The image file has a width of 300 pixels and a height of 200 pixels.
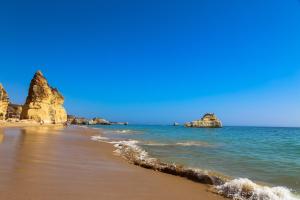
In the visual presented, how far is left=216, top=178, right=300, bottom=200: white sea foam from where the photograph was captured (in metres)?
6.99

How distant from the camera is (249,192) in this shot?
7.19 m

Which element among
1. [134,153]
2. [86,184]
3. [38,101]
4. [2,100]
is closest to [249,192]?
[86,184]

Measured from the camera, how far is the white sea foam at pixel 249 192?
6.99 m

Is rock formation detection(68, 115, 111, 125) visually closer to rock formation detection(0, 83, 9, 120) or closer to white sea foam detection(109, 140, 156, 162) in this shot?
rock formation detection(0, 83, 9, 120)

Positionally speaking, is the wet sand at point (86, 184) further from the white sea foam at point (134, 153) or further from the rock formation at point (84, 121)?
the rock formation at point (84, 121)

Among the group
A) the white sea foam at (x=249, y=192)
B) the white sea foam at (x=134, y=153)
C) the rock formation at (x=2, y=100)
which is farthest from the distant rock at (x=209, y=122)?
the white sea foam at (x=249, y=192)

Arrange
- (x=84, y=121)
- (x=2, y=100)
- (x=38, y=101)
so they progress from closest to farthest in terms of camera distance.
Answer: (x=2, y=100)
(x=38, y=101)
(x=84, y=121)

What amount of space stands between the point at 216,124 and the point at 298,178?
119 m

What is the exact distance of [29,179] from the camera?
6.95 metres

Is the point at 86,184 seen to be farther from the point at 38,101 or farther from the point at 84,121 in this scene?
the point at 84,121

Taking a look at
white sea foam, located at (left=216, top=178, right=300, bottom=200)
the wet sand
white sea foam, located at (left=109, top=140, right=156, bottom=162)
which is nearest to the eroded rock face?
white sea foam, located at (left=109, top=140, right=156, bottom=162)

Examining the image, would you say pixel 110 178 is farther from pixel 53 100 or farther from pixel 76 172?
pixel 53 100

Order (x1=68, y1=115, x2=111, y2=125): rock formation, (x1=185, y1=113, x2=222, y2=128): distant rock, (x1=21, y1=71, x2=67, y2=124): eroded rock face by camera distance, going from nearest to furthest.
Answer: (x1=21, y1=71, x2=67, y2=124): eroded rock face, (x1=185, y1=113, x2=222, y2=128): distant rock, (x1=68, y1=115, x2=111, y2=125): rock formation

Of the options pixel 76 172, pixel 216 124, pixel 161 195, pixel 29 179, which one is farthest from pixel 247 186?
pixel 216 124
